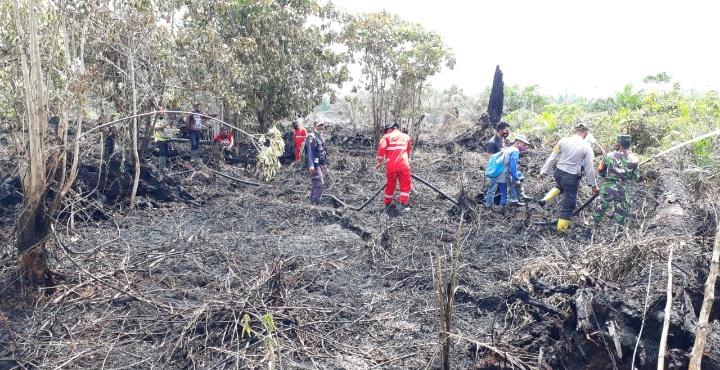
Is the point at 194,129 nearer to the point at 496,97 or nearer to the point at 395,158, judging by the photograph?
the point at 395,158

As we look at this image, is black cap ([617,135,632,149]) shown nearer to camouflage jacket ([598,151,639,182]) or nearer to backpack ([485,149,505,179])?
camouflage jacket ([598,151,639,182])

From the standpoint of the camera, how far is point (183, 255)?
6215 mm

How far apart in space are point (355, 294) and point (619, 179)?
13.6 feet

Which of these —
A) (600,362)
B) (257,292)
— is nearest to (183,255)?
(257,292)

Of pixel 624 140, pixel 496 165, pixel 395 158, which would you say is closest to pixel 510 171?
pixel 496 165

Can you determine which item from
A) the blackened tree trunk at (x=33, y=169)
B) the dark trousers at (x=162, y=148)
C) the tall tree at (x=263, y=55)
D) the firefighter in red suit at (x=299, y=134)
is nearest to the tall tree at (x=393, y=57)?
the tall tree at (x=263, y=55)

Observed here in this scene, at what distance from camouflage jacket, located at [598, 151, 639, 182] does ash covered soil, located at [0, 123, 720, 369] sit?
684 mm

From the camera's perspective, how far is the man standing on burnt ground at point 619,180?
7211 mm

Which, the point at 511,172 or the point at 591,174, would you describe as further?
the point at 511,172

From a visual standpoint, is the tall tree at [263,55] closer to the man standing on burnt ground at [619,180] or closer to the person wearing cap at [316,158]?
the person wearing cap at [316,158]

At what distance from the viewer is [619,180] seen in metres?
7.34

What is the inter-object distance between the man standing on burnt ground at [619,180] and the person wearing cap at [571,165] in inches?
7.5

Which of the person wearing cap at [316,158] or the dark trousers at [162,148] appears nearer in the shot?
the person wearing cap at [316,158]

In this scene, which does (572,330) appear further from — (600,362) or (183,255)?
(183,255)
